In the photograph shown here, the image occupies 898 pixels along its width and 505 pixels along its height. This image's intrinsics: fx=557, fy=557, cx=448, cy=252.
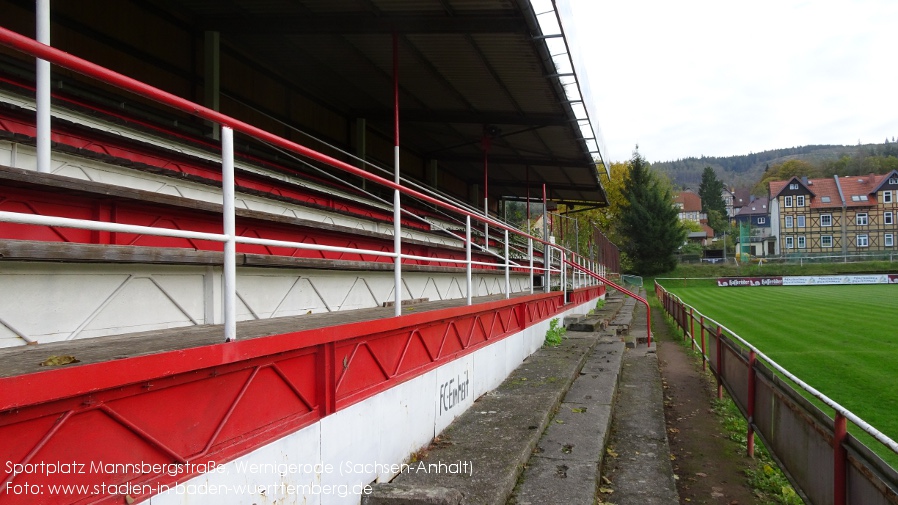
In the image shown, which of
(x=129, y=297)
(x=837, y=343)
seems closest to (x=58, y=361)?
(x=129, y=297)

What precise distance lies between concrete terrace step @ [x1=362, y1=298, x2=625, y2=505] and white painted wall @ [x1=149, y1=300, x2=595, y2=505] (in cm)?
15

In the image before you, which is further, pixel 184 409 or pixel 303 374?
pixel 303 374

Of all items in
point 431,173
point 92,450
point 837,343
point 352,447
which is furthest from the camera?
point 431,173

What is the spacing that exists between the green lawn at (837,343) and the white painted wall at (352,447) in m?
5.50

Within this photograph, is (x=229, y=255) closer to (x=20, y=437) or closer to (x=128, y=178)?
(x=20, y=437)

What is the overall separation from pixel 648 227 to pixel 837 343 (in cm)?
3928

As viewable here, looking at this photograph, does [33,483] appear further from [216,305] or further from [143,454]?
[216,305]

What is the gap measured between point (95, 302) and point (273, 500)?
1297mm

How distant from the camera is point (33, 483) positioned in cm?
166

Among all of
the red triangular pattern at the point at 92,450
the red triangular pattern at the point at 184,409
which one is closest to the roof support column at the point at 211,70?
the red triangular pattern at the point at 184,409

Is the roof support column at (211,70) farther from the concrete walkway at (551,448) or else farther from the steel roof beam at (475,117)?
the concrete walkway at (551,448)

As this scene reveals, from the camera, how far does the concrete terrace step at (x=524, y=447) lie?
3564mm

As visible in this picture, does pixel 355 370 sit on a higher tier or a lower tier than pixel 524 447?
higher

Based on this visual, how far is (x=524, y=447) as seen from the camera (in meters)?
4.35
